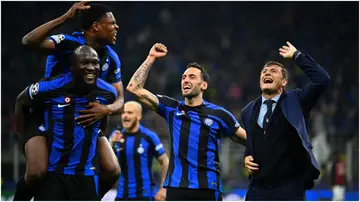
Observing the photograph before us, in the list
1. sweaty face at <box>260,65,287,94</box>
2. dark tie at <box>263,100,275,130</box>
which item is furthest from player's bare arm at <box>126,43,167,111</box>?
dark tie at <box>263,100,275,130</box>

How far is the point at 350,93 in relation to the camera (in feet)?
64.8

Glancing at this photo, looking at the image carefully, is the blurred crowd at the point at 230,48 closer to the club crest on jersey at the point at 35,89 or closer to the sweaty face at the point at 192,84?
the sweaty face at the point at 192,84

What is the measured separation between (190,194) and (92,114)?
146cm

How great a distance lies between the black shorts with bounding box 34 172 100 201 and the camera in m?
5.75

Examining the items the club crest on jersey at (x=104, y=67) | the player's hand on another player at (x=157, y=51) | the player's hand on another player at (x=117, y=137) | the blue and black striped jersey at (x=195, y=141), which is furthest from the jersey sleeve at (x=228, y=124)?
the player's hand on another player at (x=117, y=137)

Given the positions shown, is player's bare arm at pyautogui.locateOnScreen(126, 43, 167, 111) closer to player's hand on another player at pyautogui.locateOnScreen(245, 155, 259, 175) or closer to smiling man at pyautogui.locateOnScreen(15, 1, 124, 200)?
smiling man at pyautogui.locateOnScreen(15, 1, 124, 200)

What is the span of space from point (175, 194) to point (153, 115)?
10.1 metres

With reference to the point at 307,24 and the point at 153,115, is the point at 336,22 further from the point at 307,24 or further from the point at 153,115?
the point at 153,115

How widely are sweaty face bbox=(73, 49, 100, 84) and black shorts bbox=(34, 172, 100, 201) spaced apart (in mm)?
810

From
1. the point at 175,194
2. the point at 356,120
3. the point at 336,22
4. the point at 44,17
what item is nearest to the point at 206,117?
the point at 175,194

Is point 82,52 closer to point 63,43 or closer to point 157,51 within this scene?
point 63,43

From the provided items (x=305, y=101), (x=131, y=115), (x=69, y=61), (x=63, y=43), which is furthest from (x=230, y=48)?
(x=63, y=43)

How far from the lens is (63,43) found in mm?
5816

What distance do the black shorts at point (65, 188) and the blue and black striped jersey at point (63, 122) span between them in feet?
0.16
